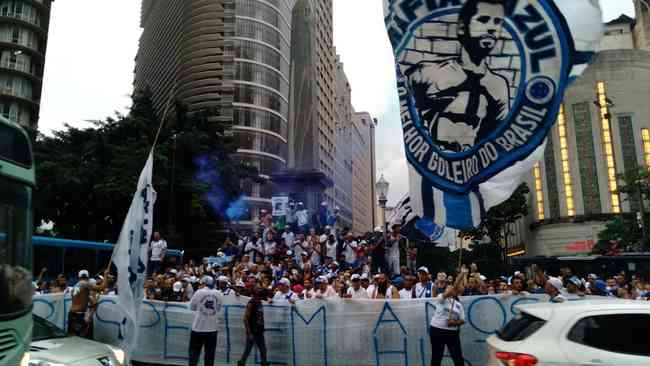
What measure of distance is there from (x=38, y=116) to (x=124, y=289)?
53.5 meters

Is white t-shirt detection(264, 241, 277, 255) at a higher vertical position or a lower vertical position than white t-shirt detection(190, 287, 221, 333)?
higher

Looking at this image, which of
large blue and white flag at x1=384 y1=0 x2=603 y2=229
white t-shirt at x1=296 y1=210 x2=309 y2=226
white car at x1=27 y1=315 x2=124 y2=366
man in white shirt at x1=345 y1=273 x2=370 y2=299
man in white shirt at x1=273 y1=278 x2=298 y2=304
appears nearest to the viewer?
white car at x1=27 y1=315 x2=124 y2=366

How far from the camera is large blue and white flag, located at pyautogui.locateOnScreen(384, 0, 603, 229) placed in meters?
6.69

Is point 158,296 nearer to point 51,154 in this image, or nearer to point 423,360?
point 423,360

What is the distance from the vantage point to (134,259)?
7.77 meters

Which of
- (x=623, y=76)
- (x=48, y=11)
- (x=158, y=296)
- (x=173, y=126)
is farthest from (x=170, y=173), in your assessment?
(x=623, y=76)

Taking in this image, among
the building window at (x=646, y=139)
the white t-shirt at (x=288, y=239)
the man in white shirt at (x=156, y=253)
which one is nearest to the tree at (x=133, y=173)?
the white t-shirt at (x=288, y=239)

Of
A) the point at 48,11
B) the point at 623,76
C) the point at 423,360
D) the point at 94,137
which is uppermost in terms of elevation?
the point at 48,11

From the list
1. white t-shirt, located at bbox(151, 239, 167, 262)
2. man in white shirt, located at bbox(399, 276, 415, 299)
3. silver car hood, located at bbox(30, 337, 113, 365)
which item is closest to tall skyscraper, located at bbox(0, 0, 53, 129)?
A: white t-shirt, located at bbox(151, 239, 167, 262)

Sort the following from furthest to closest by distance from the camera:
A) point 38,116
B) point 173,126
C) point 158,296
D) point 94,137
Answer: point 38,116, point 173,126, point 94,137, point 158,296

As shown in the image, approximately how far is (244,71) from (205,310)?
61677 millimetres

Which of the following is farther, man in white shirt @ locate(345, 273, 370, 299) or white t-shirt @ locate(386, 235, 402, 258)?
white t-shirt @ locate(386, 235, 402, 258)

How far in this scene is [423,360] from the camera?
8.16 meters

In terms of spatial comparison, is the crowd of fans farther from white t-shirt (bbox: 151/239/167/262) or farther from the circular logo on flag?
the circular logo on flag
